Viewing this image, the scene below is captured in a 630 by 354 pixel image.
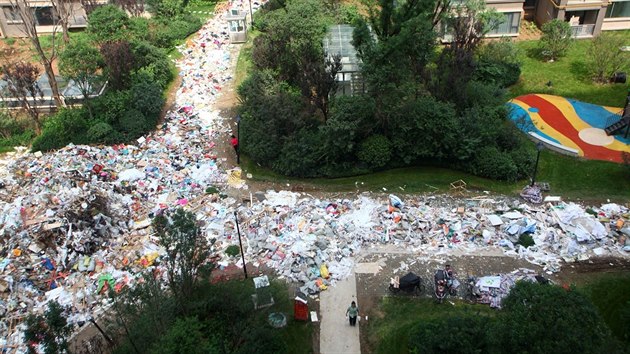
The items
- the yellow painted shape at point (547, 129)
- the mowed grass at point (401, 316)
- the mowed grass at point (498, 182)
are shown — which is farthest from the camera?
the yellow painted shape at point (547, 129)

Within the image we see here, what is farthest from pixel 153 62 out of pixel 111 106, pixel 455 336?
pixel 455 336

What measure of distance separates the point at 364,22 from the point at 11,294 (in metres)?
18.9

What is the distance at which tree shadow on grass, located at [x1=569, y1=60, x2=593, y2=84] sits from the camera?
33344 mm

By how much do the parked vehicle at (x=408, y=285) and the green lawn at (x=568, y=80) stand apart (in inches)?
703

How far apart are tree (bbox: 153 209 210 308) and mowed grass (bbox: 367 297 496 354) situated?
6259 millimetres

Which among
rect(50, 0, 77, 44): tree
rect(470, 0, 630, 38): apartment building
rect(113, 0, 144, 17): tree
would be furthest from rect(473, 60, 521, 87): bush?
rect(50, 0, 77, 44): tree

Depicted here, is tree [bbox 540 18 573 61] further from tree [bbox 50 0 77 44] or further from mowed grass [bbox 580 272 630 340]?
tree [bbox 50 0 77 44]

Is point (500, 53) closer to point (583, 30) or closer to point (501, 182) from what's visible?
point (583, 30)

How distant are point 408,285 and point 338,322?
2.84 metres

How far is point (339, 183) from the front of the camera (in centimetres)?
2562

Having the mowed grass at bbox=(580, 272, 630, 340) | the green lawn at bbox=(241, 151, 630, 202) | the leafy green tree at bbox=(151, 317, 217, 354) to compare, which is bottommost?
the mowed grass at bbox=(580, 272, 630, 340)

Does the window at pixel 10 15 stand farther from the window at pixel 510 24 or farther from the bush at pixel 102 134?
the window at pixel 510 24

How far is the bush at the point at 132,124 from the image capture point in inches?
1143

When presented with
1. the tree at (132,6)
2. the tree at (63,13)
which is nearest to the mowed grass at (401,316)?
the tree at (63,13)
